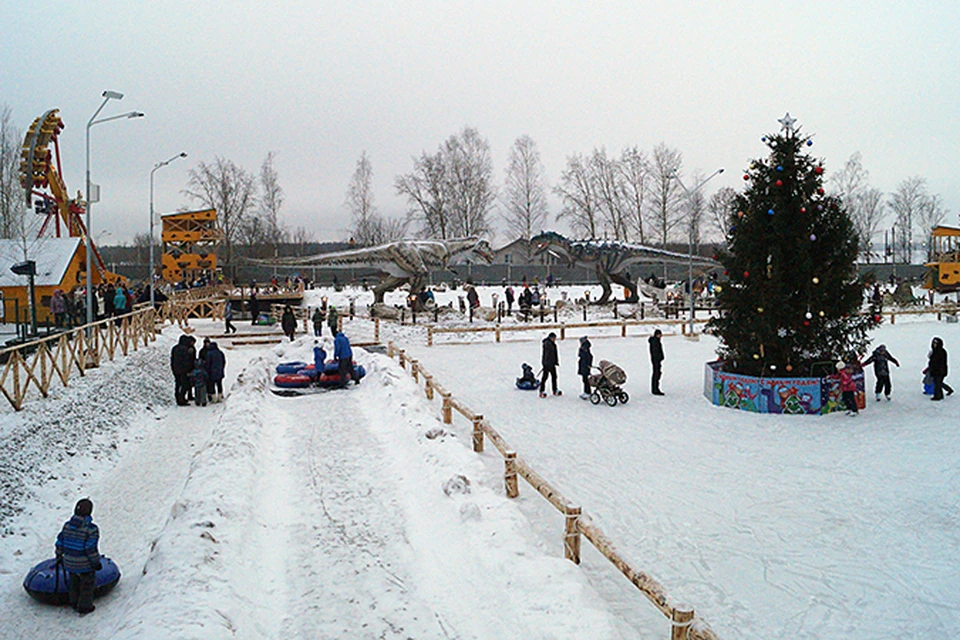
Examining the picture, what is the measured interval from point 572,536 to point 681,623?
7.01 feet

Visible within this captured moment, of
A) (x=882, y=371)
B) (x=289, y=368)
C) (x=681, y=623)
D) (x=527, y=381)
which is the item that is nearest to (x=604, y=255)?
(x=527, y=381)

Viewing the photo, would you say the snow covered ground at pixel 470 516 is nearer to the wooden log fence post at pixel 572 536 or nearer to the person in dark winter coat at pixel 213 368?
the wooden log fence post at pixel 572 536

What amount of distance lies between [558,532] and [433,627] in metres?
2.63

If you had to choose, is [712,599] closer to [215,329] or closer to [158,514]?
[158,514]

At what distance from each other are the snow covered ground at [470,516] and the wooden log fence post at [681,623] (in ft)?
2.81

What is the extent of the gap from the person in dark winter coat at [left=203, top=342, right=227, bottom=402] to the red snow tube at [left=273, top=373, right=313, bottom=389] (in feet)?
4.42

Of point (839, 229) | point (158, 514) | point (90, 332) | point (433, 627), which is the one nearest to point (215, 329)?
point (90, 332)

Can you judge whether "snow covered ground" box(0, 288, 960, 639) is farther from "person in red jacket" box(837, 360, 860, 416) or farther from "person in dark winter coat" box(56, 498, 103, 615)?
"person in red jacket" box(837, 360, 860, 416)

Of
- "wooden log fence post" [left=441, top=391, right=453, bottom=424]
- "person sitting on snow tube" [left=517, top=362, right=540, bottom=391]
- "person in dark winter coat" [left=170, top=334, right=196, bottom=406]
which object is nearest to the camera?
"wooden log fence post" [left=441, top=391, right=453, bottom=424]

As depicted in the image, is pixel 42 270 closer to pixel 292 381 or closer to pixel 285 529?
pixel 292 381

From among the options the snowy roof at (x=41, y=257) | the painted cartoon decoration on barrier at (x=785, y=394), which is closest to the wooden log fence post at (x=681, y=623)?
the painted cartoon decoration on barrier at (x=785, y=394)

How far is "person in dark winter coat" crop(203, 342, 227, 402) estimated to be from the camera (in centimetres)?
1691

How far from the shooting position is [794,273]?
1522 centimetres

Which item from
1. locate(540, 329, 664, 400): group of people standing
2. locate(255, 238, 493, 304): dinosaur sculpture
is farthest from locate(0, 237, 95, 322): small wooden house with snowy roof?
locate(540, 329, 664, 400): group of people standing
